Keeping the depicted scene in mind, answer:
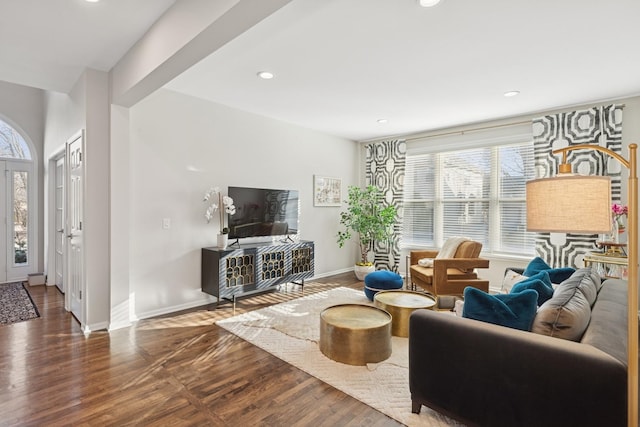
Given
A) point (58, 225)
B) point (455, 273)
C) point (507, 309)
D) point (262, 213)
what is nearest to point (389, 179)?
point (455, 273)

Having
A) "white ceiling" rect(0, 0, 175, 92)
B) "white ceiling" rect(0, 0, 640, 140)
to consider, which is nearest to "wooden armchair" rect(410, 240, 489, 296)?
"white ceiling" rect(0, 0, 640, 140)

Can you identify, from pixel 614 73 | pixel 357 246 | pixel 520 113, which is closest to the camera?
pixel 614 73

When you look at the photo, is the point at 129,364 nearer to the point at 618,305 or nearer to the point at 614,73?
the point at 618,305

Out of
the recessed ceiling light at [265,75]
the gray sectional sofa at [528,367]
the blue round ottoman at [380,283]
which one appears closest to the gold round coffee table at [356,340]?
the gray sectional sofa at [528,367]

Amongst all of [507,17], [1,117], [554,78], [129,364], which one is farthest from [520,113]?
[1,117]

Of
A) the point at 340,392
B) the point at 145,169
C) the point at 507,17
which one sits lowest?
the point at 340,392

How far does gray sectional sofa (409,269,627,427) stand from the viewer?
136cm

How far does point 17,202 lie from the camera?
5.10 m

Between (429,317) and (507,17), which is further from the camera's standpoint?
(507,17)

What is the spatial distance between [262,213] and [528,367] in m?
3.51

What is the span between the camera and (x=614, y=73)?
10.3ft

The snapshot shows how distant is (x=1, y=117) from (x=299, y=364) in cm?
583

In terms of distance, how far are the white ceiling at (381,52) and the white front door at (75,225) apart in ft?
2.50

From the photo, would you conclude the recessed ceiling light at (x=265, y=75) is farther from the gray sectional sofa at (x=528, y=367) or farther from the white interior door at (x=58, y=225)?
the white interior door at (x=58, y=225)
